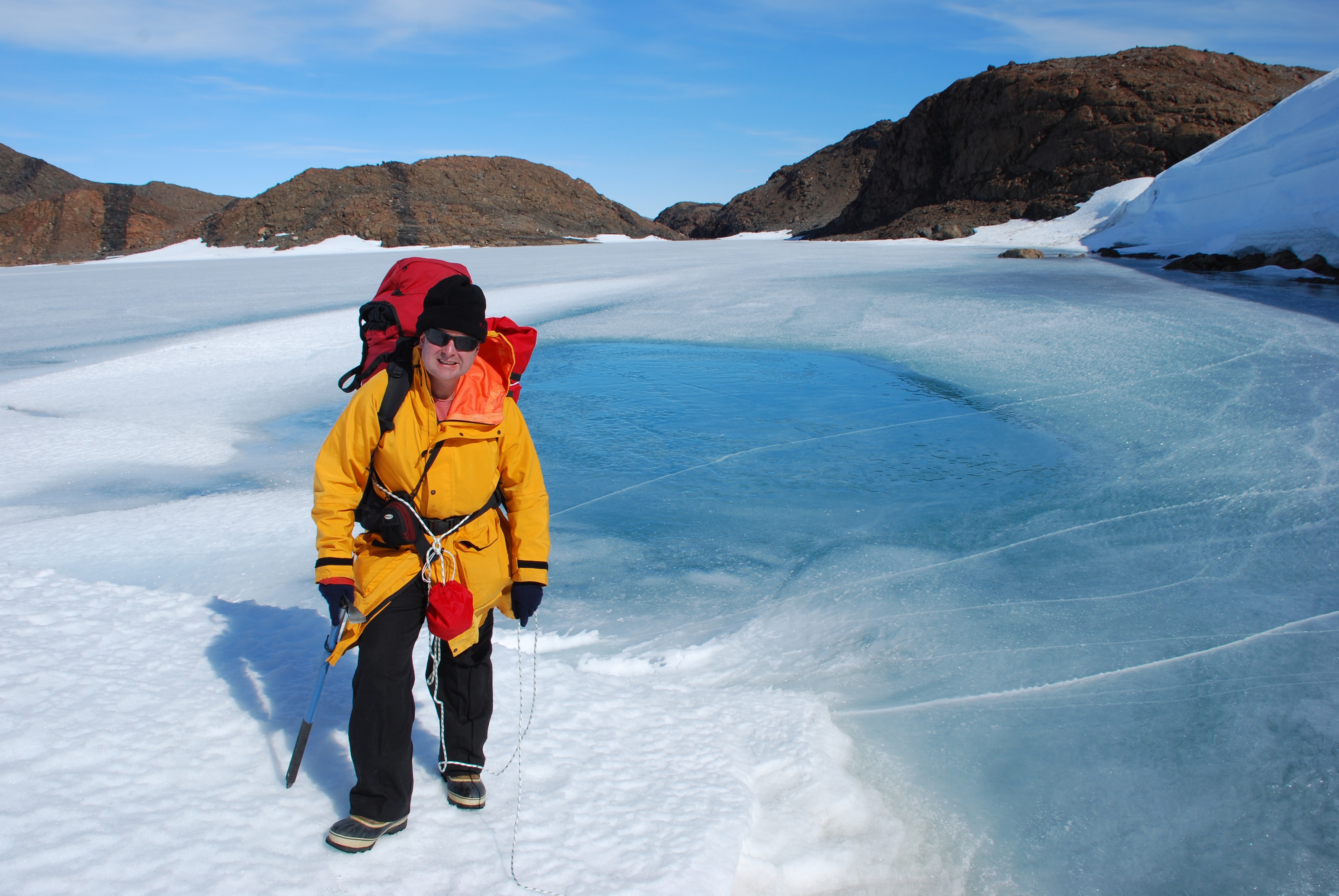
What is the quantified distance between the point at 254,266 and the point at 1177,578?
31933 mm

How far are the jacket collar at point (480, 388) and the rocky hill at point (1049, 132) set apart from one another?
38328 mm

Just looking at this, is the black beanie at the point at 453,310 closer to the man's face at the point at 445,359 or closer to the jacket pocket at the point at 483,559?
the man's face at the point at 445,359

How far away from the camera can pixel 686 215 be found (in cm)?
13612

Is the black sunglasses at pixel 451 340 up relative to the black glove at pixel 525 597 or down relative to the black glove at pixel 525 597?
up

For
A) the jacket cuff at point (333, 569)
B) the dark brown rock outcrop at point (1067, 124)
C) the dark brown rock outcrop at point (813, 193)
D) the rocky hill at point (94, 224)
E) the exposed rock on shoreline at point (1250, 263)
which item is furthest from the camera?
the dark brown rock outcrop at point (813, 193)

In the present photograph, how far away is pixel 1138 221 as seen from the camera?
933 inches

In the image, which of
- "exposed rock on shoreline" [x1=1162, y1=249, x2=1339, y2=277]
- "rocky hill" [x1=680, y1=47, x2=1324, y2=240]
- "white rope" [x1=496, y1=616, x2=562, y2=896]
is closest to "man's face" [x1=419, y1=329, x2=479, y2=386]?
"white rope" [x1=496, y1=616, x2=562, y2=896]

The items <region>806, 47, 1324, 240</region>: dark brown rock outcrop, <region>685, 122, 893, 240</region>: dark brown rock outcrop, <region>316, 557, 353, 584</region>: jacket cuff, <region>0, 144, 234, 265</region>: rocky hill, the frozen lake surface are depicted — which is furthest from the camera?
<region>685, 122, 893, 240</region>: dark brown rock outcrop

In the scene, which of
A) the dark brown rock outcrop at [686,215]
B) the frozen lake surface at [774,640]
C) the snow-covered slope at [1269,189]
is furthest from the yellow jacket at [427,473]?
the dark brown rock outcrop at [686,215]

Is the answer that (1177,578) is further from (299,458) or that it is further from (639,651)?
(299,458)

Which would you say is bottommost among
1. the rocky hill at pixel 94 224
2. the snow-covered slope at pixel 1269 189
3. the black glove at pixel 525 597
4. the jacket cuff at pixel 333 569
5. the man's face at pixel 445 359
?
the black glove at pixel 525 597

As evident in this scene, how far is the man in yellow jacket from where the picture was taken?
1.79 meters

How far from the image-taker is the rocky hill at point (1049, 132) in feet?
125

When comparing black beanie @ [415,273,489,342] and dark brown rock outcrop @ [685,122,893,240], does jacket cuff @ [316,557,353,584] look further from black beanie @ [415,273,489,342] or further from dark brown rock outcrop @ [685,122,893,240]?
dark brown rock outcrop @ [685,122,893,240]
